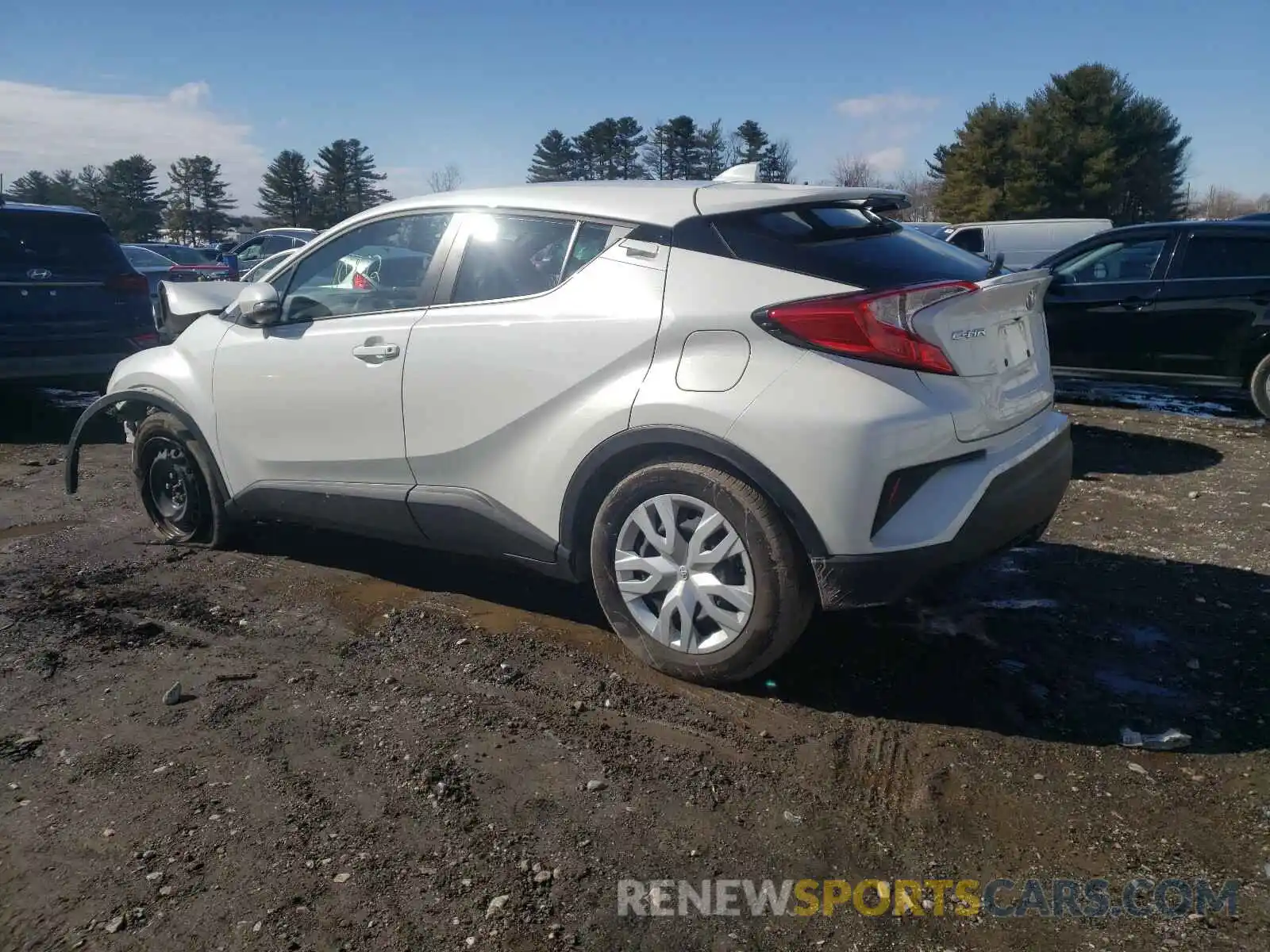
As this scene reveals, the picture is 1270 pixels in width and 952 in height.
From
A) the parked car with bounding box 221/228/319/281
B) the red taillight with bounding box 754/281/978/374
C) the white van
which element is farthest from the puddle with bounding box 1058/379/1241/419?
the parked car with bounding box 221/228/319/281

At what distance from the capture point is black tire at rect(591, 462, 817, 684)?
3.24 meters

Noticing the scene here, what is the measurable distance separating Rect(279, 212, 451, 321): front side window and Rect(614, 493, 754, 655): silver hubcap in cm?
141

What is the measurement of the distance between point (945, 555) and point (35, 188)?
7200 centimetres

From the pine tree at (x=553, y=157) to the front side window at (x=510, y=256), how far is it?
40.5 metres

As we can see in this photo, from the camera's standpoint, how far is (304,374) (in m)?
4.43

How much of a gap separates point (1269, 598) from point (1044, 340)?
1.57 m

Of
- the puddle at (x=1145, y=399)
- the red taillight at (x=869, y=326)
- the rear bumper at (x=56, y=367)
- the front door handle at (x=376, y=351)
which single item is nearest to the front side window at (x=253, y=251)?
the rear bumper at (x=56, y=367)

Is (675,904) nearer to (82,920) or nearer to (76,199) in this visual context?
(82,920)

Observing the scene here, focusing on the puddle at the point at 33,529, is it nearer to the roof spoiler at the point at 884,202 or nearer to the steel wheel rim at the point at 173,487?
the steel wheel rim at the point at 173,487

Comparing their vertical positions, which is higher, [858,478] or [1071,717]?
[858,478]

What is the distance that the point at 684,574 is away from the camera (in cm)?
346

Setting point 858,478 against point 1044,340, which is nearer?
point 858,478

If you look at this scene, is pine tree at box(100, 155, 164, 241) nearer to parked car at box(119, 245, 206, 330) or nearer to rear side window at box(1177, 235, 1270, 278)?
parked car at box(119, 245, 206, 330)

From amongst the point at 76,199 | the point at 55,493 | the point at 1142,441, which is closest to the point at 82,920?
the point at 55,493
